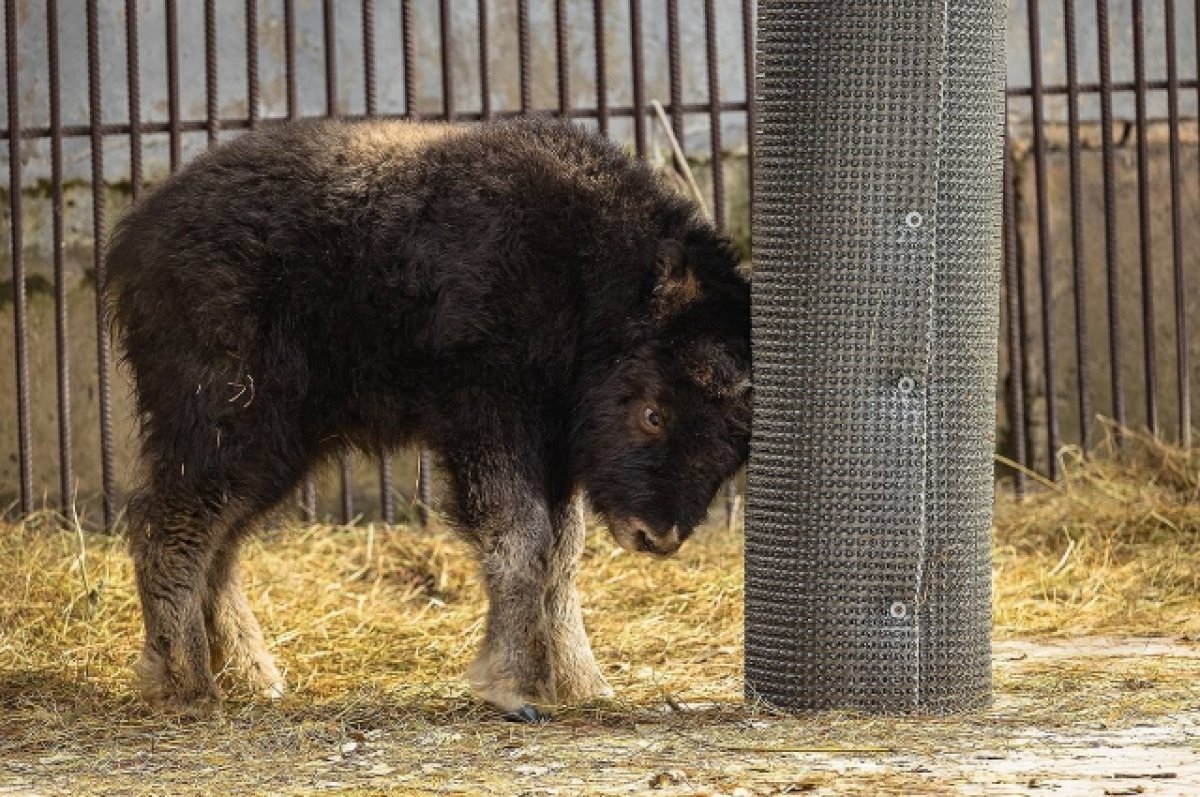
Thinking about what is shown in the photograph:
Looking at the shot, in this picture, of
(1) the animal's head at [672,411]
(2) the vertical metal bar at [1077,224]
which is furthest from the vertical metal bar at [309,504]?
(2) the vertical metal bar at [1077,224]

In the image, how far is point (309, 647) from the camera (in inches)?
298

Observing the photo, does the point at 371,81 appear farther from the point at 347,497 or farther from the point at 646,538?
the point at 646,538

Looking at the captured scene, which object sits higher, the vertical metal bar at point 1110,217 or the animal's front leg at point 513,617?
the vertical metal bar at point 1110,217

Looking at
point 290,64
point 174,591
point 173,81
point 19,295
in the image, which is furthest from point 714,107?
point 174,591

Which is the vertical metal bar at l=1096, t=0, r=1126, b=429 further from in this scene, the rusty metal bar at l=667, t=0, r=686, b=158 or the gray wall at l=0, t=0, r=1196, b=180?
the rusty metal bar at l=667, t=0, r=686, b=158

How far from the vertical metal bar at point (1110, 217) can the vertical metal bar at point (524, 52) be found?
2.89 meters

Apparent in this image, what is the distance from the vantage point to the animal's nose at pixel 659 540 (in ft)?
20.9

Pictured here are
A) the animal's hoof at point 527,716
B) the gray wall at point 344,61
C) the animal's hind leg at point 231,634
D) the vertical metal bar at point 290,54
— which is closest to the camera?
the animal's hoof at point 527,716

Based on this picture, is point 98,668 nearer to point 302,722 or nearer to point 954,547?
point 302,722

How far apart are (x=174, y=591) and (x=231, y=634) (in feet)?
1.27

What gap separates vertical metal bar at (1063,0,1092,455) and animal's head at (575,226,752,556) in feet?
13.2

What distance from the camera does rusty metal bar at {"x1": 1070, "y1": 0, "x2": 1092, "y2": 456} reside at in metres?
10.0

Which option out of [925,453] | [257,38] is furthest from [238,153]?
[257,38]

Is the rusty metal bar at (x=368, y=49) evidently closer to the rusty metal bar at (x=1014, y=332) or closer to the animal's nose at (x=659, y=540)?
the rusty metal bar at (x=1014, y=332)
